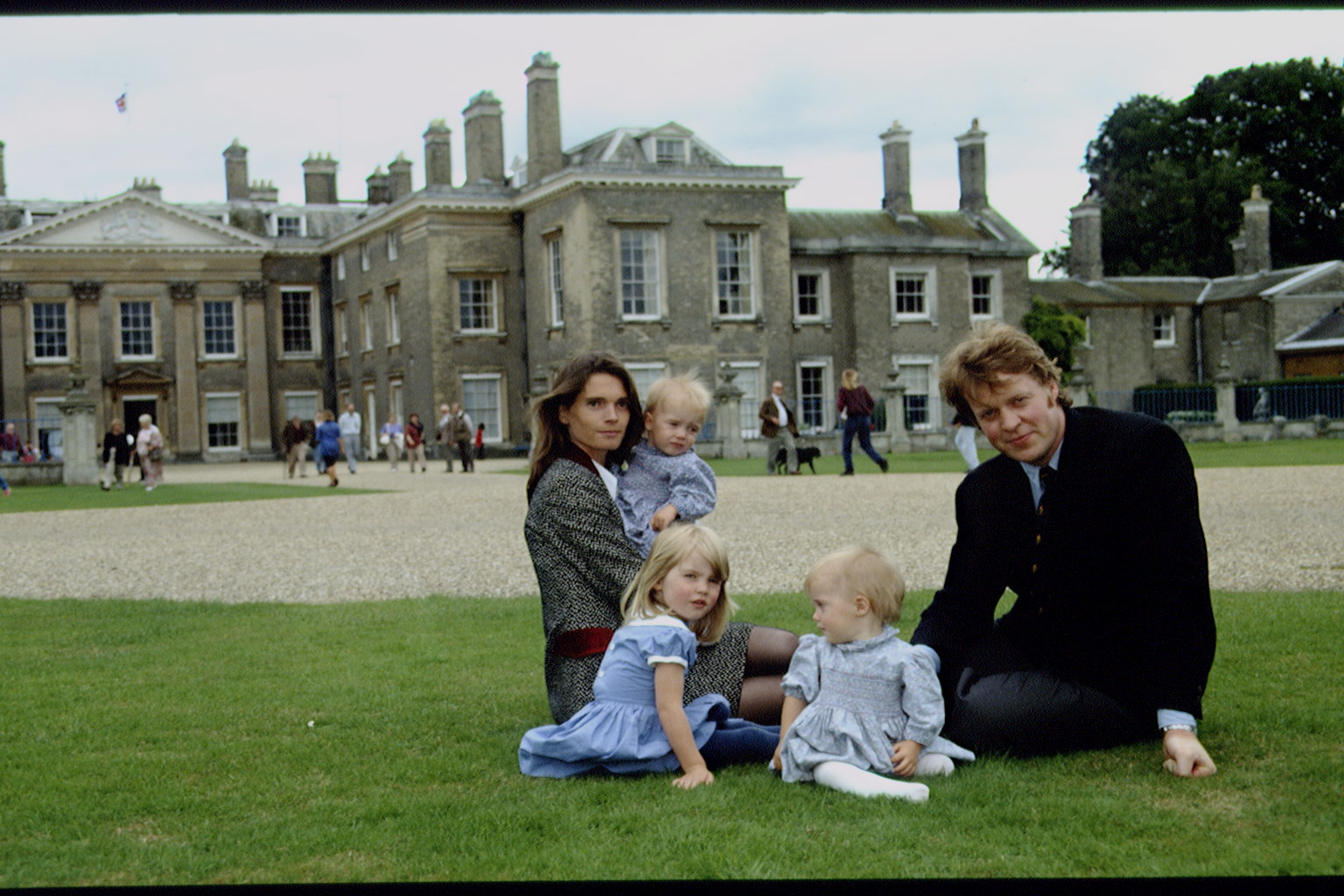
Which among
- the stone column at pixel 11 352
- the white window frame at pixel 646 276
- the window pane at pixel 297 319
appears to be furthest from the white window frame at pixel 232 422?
the white window frame at pixel 646 276

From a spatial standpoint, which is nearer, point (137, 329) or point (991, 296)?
point (991, 296)

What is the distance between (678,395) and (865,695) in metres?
1.16

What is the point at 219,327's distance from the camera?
147 ft

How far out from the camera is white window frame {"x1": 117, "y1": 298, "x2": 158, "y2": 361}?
1716 inches

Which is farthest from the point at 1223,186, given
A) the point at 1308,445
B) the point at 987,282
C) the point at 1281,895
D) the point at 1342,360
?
the point at 1281,895

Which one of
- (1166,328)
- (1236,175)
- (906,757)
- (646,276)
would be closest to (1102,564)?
(906,757)

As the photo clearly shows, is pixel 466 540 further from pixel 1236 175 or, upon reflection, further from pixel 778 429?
pixel 1236 175

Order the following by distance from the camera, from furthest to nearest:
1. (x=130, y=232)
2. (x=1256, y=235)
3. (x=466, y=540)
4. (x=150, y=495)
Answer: (x=1256, y=235), (x=130, y=232), (x=150, y=495), (x=466, y=540)

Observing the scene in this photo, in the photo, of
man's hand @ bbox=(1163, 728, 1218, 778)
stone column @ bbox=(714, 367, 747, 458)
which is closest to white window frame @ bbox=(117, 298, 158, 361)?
stone column @ bbox=(714, 367, 747, 458)

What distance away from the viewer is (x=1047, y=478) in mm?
4168

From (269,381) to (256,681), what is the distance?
135ft

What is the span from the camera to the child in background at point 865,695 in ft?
13.0

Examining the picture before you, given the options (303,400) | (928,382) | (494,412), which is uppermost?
(303,400)

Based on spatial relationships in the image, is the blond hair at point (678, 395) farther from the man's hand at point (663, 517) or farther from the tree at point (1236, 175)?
the tree at point (1236, 175)
